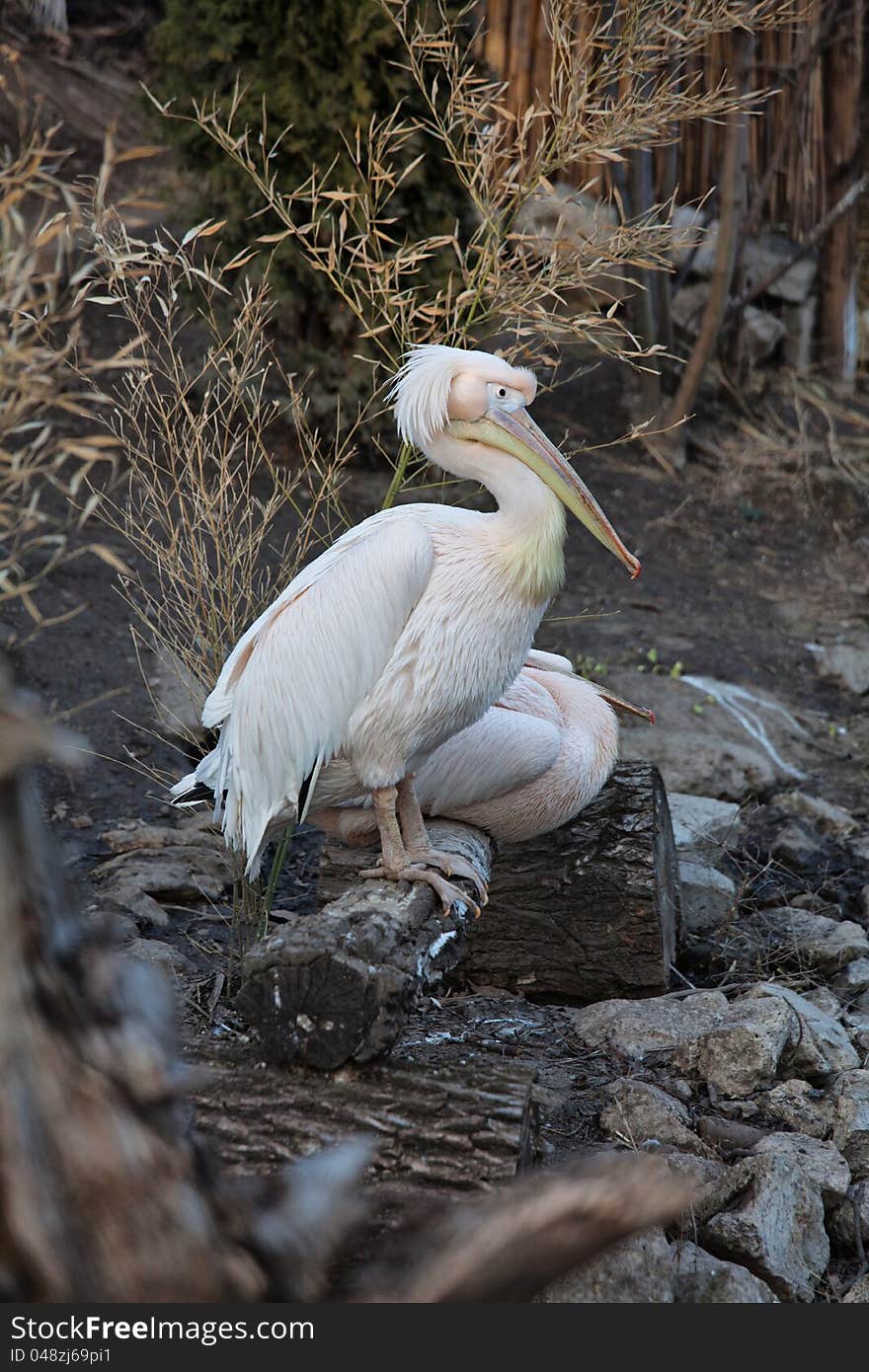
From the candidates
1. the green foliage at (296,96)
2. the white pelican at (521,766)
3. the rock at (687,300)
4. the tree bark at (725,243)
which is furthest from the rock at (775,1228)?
the rock at (687,300)

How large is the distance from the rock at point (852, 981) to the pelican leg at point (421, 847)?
1.47 m

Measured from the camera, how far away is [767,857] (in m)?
4.97

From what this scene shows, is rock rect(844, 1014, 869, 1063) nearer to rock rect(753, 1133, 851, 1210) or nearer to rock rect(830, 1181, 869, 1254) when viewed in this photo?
rock rect(753, 1133, 851, 1210)

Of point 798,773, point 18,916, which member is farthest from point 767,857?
point 18,916

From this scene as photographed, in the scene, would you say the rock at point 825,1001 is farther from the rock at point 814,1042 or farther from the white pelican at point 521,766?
the white pelican at point 521,766

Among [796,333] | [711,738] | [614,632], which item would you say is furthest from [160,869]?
[796,333]

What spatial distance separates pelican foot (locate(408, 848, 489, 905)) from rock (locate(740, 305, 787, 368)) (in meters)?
6.68

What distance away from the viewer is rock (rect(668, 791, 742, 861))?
15.9 ft

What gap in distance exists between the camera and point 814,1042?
3.45m

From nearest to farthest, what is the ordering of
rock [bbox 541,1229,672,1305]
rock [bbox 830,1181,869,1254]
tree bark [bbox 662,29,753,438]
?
rock [bbox 541,1229,672,1305] < rock [bbox 830,1181,869,1254] < tree bark [bbox 662,29,753,438]

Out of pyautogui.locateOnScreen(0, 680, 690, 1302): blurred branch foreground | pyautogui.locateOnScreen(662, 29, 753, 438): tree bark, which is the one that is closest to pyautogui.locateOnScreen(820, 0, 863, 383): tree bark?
pyautogui.locateOnScreen(662, 29, 753, 438): tree bark

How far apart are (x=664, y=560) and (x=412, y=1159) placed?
533cm

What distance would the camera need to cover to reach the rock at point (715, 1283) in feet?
8.03

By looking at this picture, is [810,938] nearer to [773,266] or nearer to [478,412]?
[478,412]
